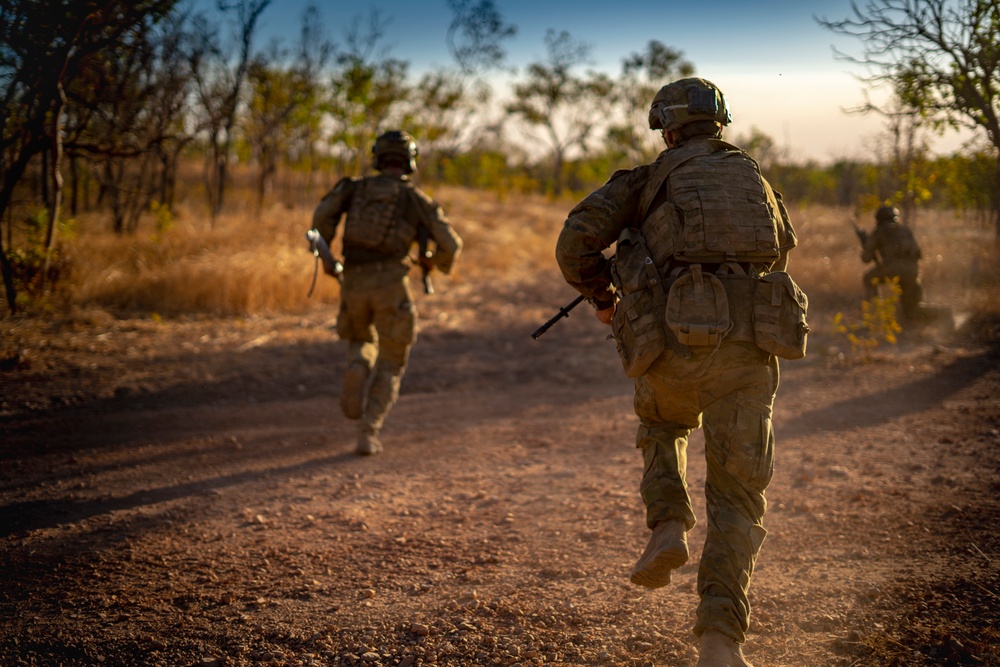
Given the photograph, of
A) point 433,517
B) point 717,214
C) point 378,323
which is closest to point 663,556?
point 717,214

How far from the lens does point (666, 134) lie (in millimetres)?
3230

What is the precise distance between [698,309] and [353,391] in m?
3.24

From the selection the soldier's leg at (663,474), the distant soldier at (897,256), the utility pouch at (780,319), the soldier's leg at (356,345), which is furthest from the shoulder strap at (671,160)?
the distant soldier at (897,256)

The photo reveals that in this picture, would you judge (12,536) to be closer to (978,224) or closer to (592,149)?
(978,224)

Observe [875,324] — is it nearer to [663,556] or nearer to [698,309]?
[698,309]

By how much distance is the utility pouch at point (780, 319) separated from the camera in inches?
108

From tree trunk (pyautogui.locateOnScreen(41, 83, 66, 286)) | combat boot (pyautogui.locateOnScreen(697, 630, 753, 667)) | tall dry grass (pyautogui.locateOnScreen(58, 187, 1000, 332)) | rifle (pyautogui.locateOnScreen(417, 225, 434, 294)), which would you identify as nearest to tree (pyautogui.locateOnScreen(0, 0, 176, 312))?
tree trunk (pyautogui.locateOnScreen(41, 83, 66, 286))

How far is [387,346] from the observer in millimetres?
5723

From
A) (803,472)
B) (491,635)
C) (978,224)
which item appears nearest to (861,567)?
(803,472)

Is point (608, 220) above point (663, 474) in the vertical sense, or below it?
above

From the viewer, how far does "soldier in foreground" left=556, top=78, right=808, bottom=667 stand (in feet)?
8.71

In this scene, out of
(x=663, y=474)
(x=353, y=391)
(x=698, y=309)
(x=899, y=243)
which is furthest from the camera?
(x=899, y=243)

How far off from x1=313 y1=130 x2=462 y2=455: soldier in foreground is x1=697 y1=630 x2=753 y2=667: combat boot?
11.1 ft

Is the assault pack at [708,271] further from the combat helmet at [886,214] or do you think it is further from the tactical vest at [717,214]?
the combat helmet at [886,214]
